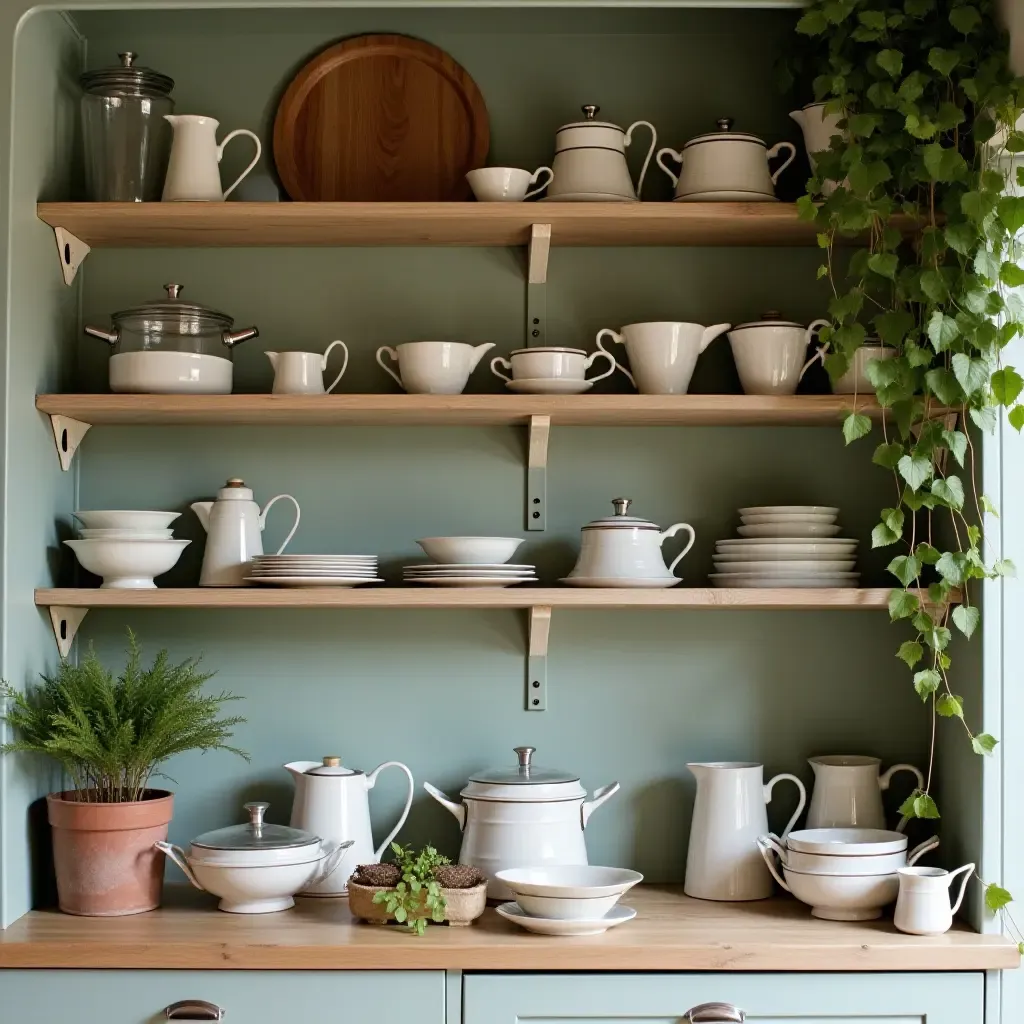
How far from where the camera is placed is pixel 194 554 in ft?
7.86

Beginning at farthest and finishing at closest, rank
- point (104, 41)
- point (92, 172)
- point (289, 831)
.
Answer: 1. point (104, 41)
2. point (92, 172)
3. point (289, 831)

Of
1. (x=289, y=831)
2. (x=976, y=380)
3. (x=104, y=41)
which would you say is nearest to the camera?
(x=976, y=380)

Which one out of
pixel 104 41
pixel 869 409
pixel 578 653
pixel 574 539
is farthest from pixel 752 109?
pixel 104 41

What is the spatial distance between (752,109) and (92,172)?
1239mm

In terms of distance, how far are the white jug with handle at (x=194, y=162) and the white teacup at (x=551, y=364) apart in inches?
23.8

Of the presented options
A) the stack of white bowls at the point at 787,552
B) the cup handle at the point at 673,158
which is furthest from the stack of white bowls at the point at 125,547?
the cup handle at the point at 673,158

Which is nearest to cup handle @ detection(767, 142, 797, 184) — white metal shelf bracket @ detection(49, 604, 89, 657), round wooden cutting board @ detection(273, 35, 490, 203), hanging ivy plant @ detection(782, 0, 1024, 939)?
hanging ivy plant @ detection(782, 0, 1024, 939)

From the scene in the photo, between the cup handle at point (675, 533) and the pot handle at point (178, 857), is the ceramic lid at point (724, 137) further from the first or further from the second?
the pot handle at point (178, 857)

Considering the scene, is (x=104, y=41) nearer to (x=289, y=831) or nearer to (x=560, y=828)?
(x=289, y=831)

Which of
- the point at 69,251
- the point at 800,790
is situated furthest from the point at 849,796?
the point at 69,251

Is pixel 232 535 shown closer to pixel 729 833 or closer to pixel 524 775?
pixel 524 775

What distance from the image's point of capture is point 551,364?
2199 mm

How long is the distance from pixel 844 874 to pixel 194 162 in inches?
65.3

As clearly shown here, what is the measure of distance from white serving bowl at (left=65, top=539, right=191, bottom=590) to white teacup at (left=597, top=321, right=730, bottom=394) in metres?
0.86
